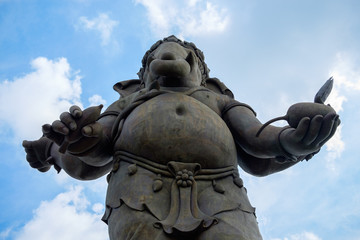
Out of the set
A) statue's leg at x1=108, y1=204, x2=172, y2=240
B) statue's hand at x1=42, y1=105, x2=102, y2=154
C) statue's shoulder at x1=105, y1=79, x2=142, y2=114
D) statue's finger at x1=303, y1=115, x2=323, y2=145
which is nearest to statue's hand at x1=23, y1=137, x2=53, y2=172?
statue's shoulder at x1=105, y1=79, x2=142, y2=114

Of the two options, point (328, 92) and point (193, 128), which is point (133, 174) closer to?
point (193, 128)

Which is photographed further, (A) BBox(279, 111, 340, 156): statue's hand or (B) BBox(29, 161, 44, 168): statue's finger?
(B) BBox(29, 161, 44, 168): statue's finger

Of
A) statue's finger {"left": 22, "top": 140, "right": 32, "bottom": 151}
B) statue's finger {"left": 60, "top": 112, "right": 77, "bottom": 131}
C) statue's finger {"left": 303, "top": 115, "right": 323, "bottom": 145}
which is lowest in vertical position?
statue's finger {"left": 303, "top": 115, "right": 323, "bottom": 145}

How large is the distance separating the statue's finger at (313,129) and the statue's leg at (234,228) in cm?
99

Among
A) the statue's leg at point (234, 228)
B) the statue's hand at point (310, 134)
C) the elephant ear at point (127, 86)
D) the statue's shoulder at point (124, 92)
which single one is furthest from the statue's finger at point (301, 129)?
the elephant ear at point (127, 86)

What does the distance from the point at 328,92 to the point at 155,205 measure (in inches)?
85.4

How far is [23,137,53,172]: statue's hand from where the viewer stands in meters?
5.73

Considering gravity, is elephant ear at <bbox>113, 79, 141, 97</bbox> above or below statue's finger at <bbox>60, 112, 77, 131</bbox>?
above

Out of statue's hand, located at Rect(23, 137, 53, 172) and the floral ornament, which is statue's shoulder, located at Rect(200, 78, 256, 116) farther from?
statue's hand, located at Rect(23, 137, 53, 172)

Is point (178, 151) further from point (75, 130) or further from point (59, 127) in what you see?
point (59, 127)

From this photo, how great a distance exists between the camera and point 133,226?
13.5 feet

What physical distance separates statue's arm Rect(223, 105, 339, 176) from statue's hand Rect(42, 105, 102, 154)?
1714 millimetres

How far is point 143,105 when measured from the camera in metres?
5.12

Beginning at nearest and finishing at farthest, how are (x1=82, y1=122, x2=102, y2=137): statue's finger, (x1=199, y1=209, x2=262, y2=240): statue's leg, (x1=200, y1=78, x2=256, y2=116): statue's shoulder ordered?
(x1=199, y1=209, x2=262, y2=240): statue's leg < (x1=82, y1=122, x2=102, y2=137): statue's finger < (x1=200, y1=78, x2=256, y2=116): statue's shoulder
